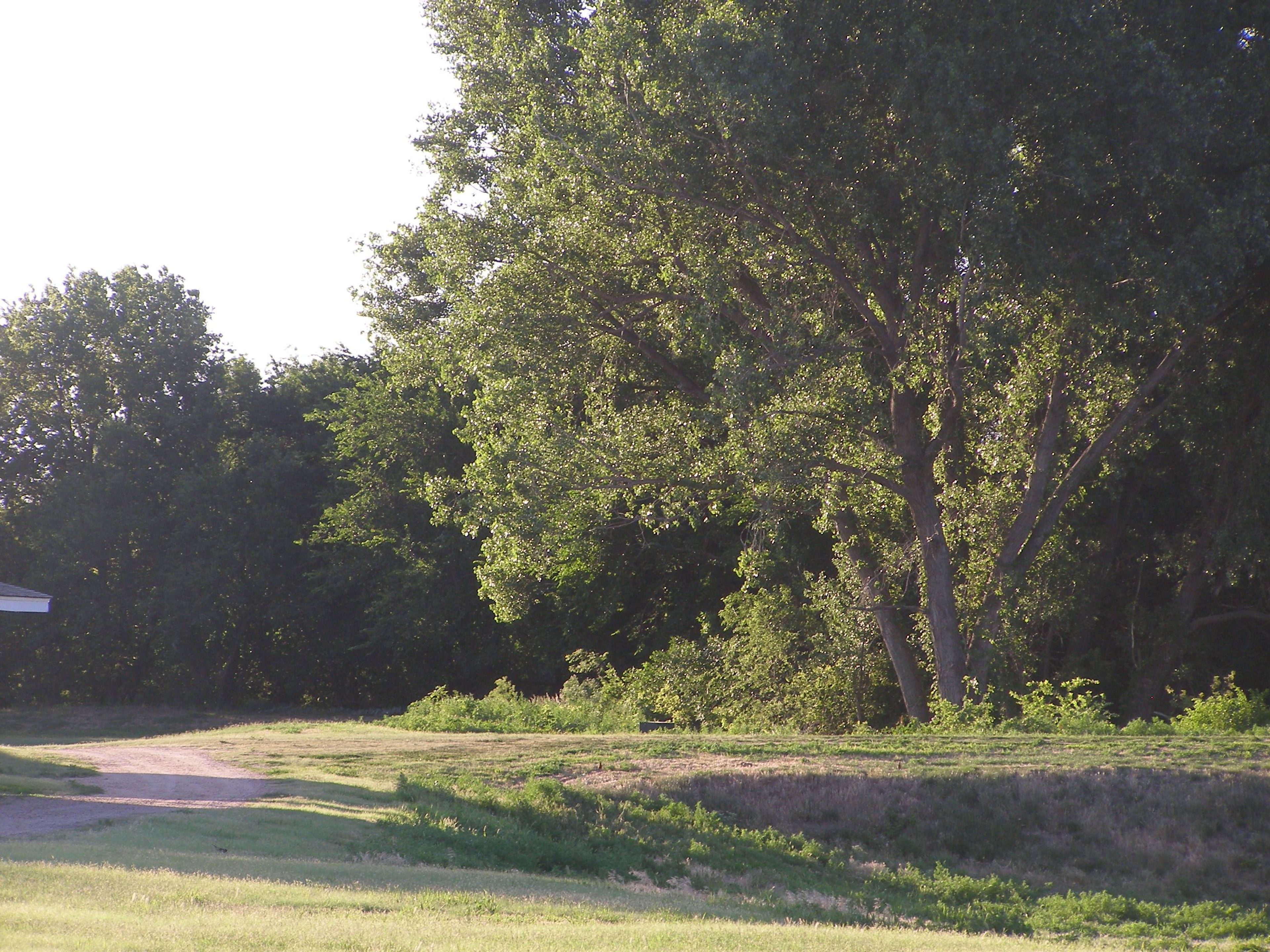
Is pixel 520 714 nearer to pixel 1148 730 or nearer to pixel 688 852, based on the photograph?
pixel 688 852

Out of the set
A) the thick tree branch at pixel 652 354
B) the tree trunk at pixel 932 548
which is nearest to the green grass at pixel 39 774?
the thick tree branch at pixel 652 354

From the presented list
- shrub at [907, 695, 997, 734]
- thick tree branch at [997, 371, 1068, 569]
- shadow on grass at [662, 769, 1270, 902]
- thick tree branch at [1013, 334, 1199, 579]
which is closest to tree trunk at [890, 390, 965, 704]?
shrub at [907, 695, 997, 734]

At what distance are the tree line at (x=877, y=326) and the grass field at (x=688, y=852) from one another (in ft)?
18.7

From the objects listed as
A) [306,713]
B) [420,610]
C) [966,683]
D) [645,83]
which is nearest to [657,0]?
[645,83]

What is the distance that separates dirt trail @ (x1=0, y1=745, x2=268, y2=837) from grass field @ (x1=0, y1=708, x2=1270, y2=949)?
1.44ft

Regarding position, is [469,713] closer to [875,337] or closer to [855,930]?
[875,337]

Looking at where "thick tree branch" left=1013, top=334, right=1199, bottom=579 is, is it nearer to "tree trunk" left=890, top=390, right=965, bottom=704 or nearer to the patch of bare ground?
"tree trunk" left=890, top=390, right=965, bottom=704

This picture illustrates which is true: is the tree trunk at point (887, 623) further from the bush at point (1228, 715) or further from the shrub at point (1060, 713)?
the bush at point (1228, 715)

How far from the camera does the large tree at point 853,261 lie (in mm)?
17422

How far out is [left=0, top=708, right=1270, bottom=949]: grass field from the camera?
7.45m

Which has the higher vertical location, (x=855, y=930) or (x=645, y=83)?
(x=645, y=83)

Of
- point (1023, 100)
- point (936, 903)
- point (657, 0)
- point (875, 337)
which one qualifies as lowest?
point (936, 903)

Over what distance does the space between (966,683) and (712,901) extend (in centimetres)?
1143

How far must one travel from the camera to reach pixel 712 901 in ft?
36.5
